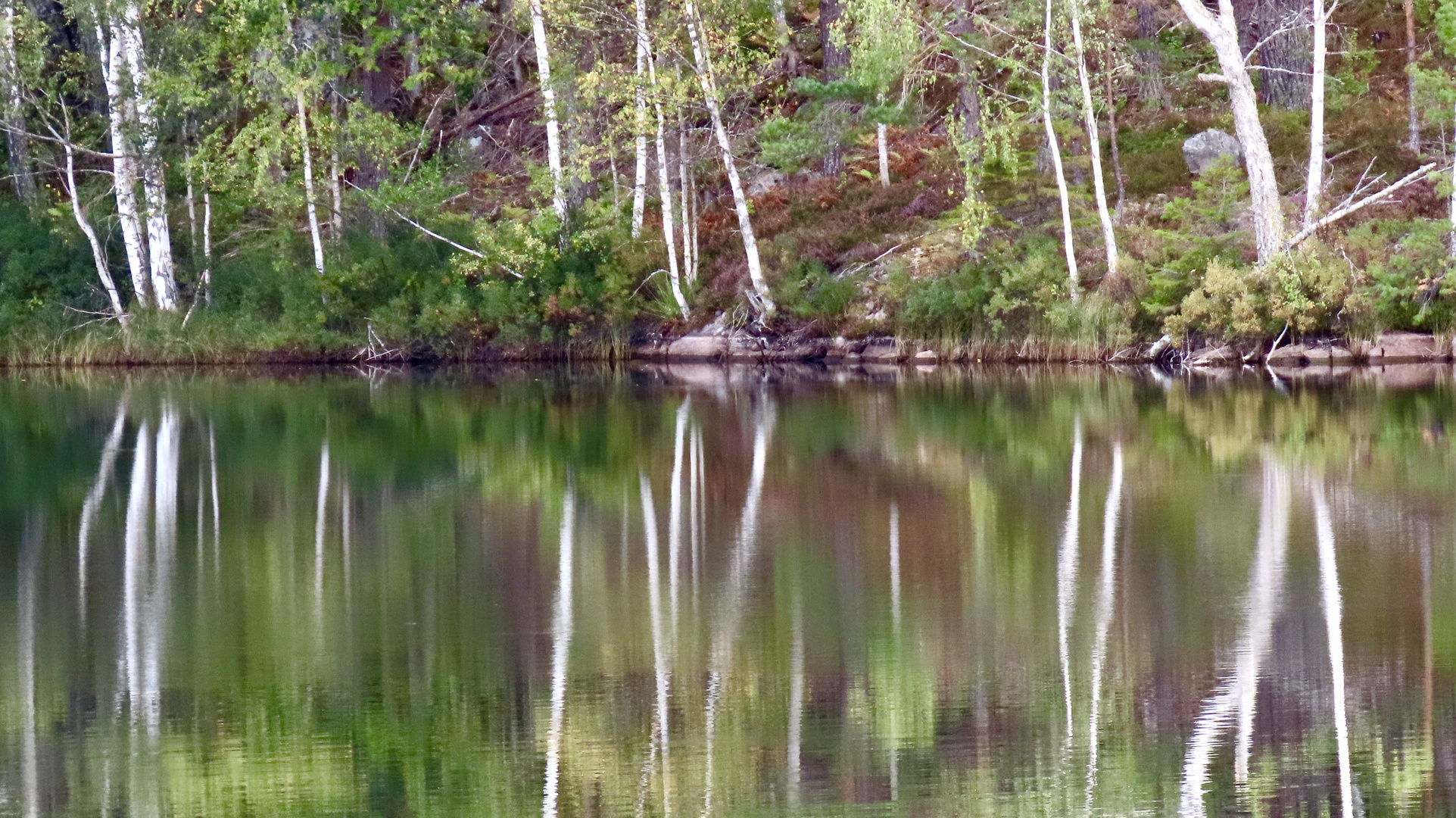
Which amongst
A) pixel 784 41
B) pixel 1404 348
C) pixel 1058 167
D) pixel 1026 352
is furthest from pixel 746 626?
pixel 784 41

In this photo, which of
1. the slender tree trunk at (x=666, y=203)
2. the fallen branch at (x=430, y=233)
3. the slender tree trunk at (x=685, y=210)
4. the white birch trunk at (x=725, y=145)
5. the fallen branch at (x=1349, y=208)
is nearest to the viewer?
the fallen branch at (x=1349, y=208)

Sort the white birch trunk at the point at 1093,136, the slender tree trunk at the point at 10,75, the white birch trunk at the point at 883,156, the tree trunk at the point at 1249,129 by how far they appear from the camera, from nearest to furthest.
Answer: the tree trunk at the point at 1249,129, the white birch trunk at the point at 1093,136, the slender tree trunk at the point at 10,75, the white birch trunk at the point at 883,156

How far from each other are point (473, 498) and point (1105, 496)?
5.04 metres

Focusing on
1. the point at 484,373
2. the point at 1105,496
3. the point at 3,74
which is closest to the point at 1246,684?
the point at 1105,496

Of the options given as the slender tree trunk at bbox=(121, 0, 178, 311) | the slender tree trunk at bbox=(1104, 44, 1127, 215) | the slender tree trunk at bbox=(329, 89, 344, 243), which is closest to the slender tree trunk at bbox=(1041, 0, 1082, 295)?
the slender tree trunk at bbox=(1104, 44, 1127, 215)

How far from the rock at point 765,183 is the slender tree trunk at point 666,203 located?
2.25m

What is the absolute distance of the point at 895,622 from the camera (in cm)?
976

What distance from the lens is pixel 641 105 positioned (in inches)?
1265

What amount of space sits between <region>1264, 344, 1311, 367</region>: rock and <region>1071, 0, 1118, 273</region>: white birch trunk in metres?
2.79

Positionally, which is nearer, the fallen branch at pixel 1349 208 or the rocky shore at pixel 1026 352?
the fallen branch at pixel 1349 208

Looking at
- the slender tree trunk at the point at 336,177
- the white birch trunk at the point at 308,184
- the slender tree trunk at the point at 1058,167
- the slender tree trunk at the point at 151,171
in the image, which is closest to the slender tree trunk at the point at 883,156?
the slender tree trunk at the point at 1058,167

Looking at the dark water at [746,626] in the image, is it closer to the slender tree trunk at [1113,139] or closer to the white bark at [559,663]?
the white bark at [559,663]

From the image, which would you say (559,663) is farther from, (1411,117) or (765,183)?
(765,183)

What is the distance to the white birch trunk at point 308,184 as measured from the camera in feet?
112
